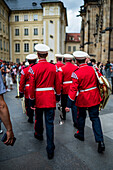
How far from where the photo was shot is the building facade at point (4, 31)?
43312mm

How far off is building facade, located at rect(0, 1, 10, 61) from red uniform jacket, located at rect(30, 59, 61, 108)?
4183 centimetres

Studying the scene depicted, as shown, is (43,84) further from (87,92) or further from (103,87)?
(103,87)

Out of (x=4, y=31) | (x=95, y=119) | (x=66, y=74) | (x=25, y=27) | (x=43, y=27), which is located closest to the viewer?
(x=95, y=119)

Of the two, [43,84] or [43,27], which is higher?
[43,27]

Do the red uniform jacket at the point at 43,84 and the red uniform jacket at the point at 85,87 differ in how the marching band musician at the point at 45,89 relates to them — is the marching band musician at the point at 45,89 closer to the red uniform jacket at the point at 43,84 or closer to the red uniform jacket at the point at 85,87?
the red uniform jacket at the point at 43,84

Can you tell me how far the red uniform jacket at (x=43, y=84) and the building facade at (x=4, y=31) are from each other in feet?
137

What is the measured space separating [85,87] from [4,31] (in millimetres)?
47006

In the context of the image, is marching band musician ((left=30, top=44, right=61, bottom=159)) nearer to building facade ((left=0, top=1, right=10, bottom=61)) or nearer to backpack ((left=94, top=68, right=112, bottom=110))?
backpack ((left=94, top=68, right=112, bottom=110))

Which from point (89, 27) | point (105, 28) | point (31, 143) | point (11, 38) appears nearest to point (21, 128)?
point (31, 143)

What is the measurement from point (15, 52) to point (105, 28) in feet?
120

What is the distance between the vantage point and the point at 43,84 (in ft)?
12.1

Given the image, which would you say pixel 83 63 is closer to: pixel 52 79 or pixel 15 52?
pixel 52 79

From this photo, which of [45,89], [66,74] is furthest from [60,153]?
[66,74]

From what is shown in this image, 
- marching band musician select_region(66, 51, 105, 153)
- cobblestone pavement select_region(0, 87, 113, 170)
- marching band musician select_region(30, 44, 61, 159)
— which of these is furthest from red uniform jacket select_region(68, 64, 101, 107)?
cobblestone pavement select_region(0, 87, 113, 170)
